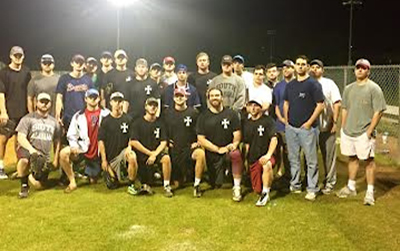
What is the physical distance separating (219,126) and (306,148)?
1.22 meters

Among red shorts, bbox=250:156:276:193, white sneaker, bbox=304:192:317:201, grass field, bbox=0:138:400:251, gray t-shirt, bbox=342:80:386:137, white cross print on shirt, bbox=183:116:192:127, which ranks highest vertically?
gray t-shirt, bbox=342:80:386:137

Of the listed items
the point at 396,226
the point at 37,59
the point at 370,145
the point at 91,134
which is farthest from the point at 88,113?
the point at 37,59

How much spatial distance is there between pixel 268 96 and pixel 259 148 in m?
1.00

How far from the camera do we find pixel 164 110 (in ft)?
24.6

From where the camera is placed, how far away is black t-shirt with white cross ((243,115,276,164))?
6805 mm

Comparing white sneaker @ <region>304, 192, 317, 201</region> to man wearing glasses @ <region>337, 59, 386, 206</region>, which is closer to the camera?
man wearing glasses @ <region>337, 59, 386, 206</region>

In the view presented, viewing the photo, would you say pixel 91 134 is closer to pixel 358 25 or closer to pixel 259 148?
pixel 259 148

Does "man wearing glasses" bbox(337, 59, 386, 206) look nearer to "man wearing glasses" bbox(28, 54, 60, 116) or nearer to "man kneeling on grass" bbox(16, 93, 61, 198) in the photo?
"man kneeling on grass" bbox(16, 93, 61, 198)

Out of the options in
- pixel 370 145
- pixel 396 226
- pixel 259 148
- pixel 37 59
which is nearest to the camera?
pixel 396 226

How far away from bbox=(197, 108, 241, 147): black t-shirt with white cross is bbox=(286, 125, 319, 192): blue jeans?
2.47 feet

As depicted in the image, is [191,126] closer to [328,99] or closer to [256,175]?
[256,175]

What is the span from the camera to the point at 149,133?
7.10m

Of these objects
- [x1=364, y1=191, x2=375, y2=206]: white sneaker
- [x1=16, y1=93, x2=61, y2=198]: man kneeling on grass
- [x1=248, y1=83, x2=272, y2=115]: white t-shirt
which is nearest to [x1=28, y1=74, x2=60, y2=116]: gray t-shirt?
[x1=16, y1=93, x2=61, y2=198]: man kneeling on grass

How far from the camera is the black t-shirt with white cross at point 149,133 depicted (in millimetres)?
7102
